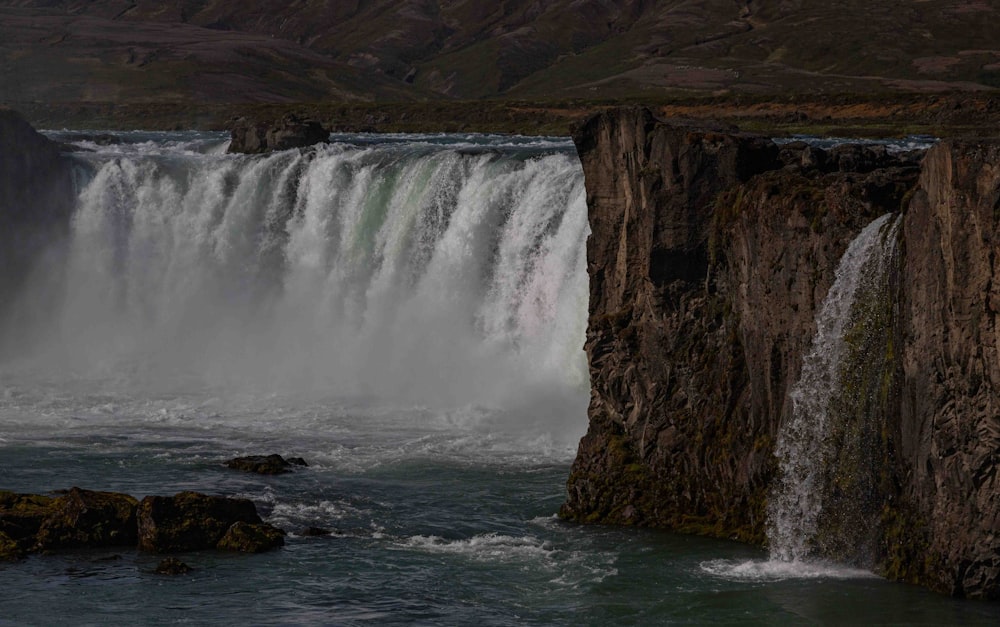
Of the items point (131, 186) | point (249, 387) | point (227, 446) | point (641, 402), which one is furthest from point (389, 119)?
point (641, 402)

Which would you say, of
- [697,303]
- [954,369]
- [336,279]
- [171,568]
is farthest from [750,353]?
[336,279]

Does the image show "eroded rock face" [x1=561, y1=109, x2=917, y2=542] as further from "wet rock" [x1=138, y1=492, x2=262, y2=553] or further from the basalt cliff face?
"wet rock" [x1=138, y1=492, x2=262, y2=553]

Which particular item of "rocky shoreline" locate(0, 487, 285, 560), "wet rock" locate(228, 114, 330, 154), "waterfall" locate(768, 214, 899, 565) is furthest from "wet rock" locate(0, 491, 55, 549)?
"wet rock" locate(228, 114, 330, 154)

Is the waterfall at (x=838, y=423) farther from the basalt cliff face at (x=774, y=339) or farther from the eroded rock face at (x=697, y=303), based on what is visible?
the eroded rock face at (x=697, y=303)

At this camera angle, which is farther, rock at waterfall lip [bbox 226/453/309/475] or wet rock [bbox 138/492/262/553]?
rock at waterfall lip [bbox 226/453/309/475]

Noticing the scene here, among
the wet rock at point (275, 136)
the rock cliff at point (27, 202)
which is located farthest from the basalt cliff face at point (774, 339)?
the wet rock at point (275, 136)

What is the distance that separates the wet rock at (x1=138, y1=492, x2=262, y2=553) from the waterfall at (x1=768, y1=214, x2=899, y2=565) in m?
13.2

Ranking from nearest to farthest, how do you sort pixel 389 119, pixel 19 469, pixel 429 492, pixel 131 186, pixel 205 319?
pixel 429 492, pixel 19 469, pixel 205 319, pixel 131 186, pixel 389 119

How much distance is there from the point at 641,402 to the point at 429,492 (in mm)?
6869

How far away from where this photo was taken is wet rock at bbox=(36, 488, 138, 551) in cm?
3962

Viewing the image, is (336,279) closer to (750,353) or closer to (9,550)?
(9,550)

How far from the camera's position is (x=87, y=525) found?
39844mm

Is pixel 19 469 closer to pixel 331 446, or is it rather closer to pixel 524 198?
pixel 331 446

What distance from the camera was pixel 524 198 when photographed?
6297cm
